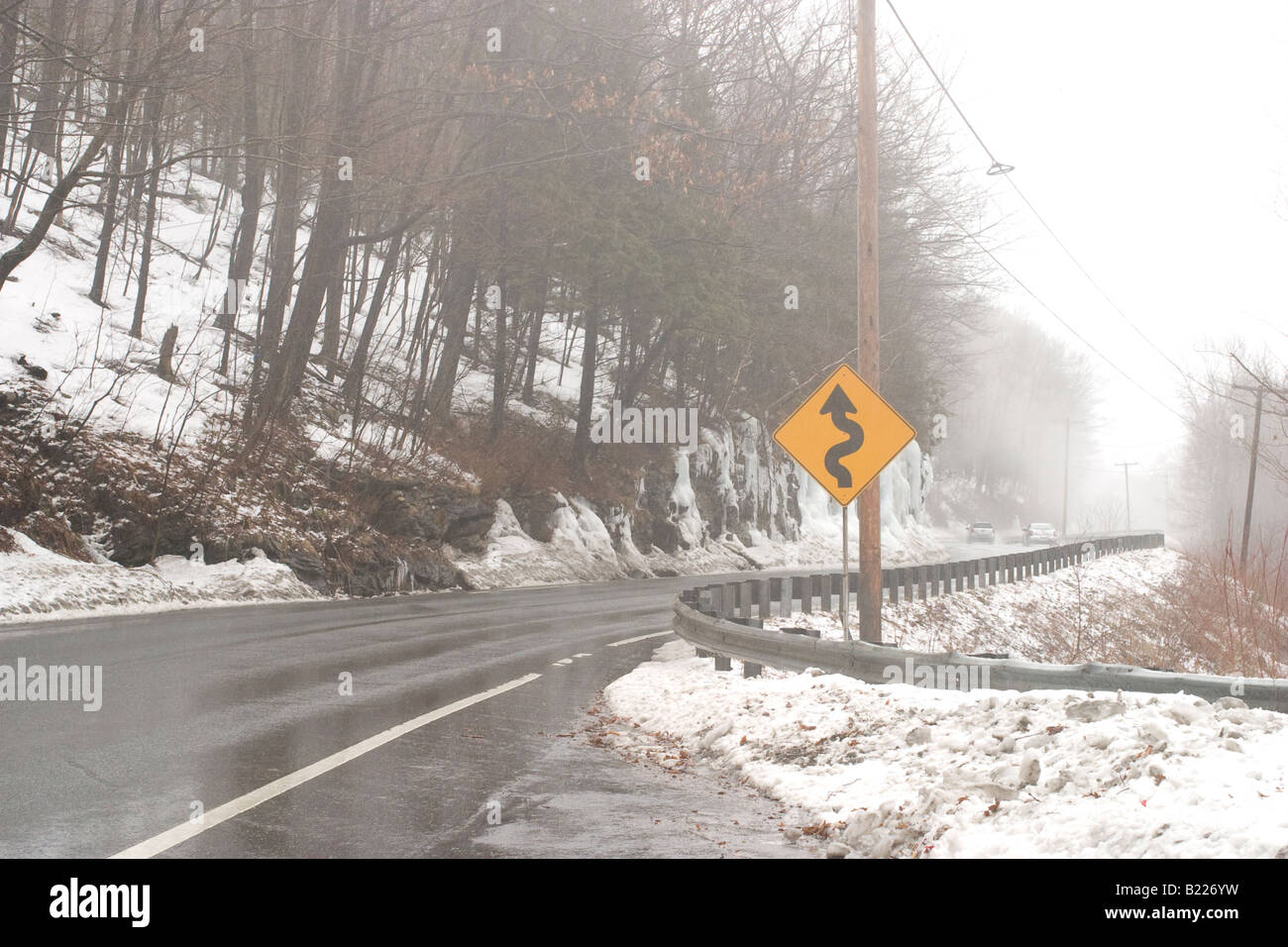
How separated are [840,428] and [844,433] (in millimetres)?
63

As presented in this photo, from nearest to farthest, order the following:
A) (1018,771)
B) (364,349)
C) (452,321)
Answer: (1018,771), (364,349), (452,321)

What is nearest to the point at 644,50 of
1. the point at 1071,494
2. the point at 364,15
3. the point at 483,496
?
the point at 364,15

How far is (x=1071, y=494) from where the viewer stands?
5546 inches

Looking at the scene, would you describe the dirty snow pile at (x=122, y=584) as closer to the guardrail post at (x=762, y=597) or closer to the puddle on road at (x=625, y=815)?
the guardrail post at (x=762, y=597)

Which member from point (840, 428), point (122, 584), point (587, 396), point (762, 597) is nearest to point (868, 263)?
point (840, 428)

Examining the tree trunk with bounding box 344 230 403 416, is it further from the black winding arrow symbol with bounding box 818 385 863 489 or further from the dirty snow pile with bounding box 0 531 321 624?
the black winding arrow symbol with bounding box 818 385 863 489

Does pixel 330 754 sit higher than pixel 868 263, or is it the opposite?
pixel 868 263

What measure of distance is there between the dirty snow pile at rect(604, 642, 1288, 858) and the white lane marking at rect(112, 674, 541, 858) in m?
1.74

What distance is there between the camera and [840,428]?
11.8 m

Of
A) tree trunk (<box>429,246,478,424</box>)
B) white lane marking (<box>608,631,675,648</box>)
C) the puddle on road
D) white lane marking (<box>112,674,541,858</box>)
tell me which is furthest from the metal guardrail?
tree trunk (<box>429,246,478,424</box>)

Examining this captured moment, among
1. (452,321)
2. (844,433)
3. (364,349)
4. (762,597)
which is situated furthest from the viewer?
(452,321)

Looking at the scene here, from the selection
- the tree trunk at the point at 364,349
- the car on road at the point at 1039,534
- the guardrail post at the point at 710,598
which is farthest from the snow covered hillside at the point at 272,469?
the car on road at the point at 1039,534

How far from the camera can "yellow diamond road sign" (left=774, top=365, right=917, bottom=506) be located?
11.7 meters

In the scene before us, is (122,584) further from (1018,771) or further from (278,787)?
(1018,771)
